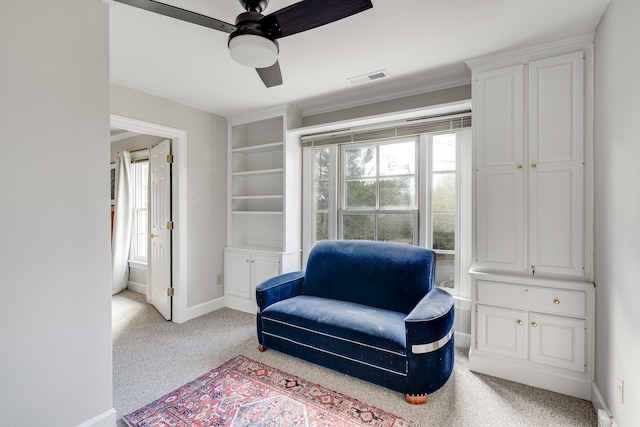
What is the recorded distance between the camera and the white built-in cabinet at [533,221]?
2092mm

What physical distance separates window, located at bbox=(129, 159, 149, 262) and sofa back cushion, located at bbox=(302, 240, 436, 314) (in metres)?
3.09

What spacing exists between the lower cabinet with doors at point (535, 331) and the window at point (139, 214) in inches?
182

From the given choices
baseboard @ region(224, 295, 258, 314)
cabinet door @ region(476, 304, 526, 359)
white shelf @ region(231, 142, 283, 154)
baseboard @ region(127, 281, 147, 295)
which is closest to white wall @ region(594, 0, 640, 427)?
cabinet door @ region(476, 304, 526, 359)

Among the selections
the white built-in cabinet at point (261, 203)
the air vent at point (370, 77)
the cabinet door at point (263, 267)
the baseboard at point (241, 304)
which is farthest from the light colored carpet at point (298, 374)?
the air vent at point (370, 77)

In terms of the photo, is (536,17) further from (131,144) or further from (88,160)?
(131,144)

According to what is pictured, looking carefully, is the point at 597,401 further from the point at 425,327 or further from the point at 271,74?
the point at 271,74

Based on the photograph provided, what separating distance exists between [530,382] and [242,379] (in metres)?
2.09

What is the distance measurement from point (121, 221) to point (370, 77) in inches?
165

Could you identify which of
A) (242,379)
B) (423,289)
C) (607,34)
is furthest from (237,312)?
(607,34)

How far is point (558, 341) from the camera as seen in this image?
2129mm

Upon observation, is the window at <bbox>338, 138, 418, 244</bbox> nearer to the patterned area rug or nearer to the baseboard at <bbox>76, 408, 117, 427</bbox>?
the patterned area rug

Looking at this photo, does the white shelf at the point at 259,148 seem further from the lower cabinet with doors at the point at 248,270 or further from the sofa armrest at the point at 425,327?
the sofa armrest at the point at 425,327

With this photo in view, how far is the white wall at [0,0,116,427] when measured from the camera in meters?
1.45

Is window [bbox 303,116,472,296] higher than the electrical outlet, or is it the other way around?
window [bbox 303,116,472,296]
